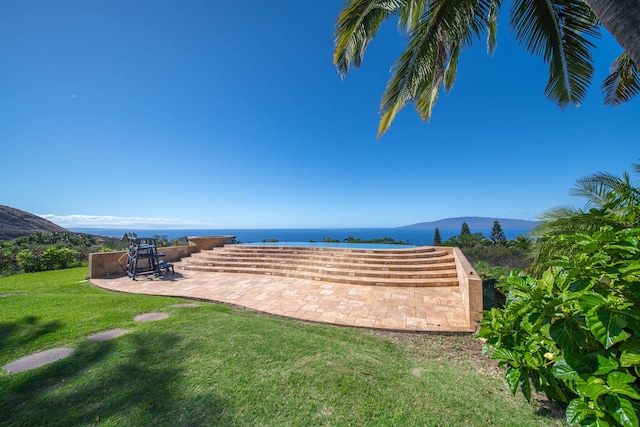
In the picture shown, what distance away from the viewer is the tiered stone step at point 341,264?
766 centimetres

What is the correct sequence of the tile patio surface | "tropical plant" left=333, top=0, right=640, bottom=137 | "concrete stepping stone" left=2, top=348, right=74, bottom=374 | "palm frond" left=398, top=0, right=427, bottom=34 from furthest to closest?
1. "palm frond" left=398, top=0, right=427, bottom=34
2. the tile patio surface
3. "tropical plant" left=333, top=0, right=640, bottom=137
4. "concrete stepping stone" left=2, top=348, right=74, bottom=374

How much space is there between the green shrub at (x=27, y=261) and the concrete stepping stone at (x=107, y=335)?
1018 cm

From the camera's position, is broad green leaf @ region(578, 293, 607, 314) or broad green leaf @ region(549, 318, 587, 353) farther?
broad green leaf @ region(549, 318, 587, 353)

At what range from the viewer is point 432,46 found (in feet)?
14.0

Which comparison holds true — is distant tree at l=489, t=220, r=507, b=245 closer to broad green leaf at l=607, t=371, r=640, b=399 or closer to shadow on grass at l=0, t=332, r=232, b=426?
broad green leaf at l=607, t=371, r=640, b=399

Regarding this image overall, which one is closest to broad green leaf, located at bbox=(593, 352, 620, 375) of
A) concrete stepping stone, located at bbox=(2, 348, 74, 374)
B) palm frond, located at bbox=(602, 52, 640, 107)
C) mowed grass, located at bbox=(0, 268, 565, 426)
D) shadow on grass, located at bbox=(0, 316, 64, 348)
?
mowed grass, located at bbox=(0, 268, 565, 426)

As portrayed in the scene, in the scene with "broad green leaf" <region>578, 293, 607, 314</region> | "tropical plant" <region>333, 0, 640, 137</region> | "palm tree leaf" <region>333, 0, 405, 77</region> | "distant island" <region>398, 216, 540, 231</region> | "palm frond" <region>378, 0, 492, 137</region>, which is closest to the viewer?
"broad green leaf" <region>578, 293, 607, 314</region>

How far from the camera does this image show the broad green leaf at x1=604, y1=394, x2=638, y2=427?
4.12 feet

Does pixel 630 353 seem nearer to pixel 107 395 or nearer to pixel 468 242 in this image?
pixel 107 395

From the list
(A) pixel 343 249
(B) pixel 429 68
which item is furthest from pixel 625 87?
(A) pixel 343 249

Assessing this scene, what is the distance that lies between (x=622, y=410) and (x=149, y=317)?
20.1 feet

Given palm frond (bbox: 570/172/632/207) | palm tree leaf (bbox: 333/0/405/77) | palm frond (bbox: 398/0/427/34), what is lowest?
palm frond (bbox: 570/172/632/207)

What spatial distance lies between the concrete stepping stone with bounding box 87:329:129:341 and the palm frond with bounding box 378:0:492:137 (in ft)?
21.3

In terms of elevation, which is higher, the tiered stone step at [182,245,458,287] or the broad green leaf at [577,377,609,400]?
the broad green leaf at [577,377,609,400]
